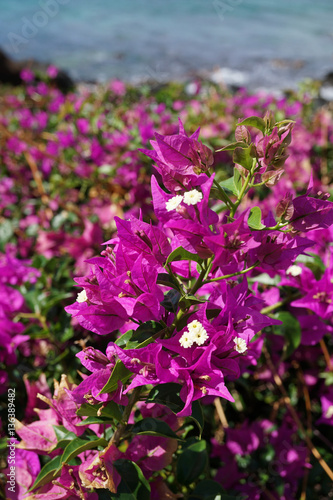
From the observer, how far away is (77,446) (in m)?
0.56

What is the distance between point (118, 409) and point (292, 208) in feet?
1.10

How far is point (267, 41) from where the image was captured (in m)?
10.8

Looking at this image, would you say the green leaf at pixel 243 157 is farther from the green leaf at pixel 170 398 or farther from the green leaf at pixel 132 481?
the green leaf at pixel 132 481

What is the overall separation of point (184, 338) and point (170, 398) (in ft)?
0.31

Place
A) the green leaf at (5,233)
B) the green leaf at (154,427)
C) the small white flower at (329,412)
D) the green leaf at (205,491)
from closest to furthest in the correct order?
the green leaf at (154,427) → the green leaf at (205,491) → the small white flower at (329,412) → the green leaf at (5,233)

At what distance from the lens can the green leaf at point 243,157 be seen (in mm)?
505

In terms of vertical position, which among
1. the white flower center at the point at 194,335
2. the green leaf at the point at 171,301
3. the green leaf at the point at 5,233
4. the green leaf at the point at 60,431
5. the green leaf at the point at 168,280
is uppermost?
the green leaf at the point at 168,280

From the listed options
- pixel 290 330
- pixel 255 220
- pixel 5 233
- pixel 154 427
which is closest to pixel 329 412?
pixel 290 330

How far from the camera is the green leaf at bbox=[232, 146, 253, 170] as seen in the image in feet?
1.66

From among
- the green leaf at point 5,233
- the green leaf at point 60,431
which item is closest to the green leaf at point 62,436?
the green leaf at point 60,431

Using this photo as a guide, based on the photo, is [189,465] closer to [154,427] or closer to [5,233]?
[154,427]

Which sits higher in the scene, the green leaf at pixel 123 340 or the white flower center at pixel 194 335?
the white flower center at pixel 194 335

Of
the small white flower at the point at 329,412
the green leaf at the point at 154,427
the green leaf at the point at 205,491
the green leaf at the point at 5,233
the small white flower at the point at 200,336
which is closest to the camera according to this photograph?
the small white flower at the point at 200,336

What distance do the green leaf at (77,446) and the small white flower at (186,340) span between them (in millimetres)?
200
